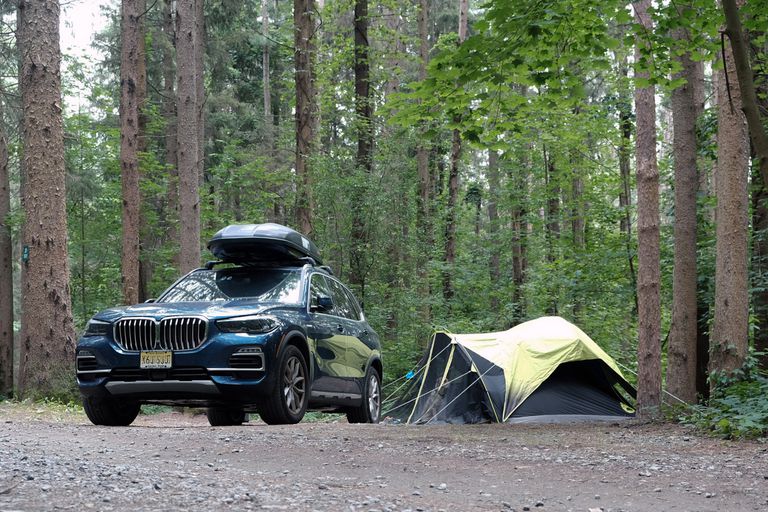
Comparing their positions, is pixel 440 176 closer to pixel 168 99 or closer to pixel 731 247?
pixel 168 99

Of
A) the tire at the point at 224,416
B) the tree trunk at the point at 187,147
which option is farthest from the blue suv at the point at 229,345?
the tree trunk at the point at 187,147

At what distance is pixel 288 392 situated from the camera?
8562 millimetres

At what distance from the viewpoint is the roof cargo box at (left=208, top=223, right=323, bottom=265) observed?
971 cm

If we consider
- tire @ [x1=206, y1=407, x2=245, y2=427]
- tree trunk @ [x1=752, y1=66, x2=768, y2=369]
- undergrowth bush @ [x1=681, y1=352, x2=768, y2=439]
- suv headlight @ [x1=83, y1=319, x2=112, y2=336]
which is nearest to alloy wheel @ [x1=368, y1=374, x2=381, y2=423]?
tire @ [x1=206, y1=407, x2=245, y2=427]

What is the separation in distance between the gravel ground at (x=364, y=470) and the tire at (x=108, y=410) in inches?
15.6

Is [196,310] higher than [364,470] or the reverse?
higher

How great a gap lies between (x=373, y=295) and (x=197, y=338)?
1057 cm

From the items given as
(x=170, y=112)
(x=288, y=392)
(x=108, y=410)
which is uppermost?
(x=170, y=112)

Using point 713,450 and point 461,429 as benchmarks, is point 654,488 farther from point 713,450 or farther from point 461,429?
point 461,429

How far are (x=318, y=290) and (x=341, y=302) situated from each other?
3.02 feet

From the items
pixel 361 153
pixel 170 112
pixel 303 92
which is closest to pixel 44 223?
pixel 303 92

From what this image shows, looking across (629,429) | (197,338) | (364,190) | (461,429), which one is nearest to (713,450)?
(629,429)

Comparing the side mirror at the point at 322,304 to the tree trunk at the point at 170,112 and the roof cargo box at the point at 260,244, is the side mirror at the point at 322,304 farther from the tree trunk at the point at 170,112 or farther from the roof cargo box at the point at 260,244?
the tree trunk at the point at 170,112

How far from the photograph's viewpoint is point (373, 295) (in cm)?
1855
